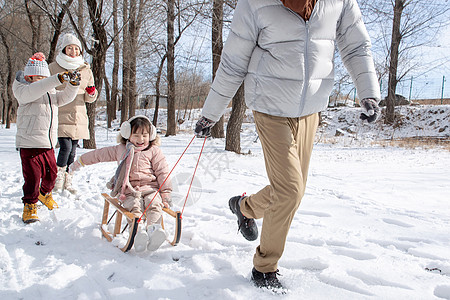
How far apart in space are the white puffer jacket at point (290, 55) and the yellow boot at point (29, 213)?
2220 millimetres

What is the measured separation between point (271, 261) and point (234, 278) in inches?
11.9

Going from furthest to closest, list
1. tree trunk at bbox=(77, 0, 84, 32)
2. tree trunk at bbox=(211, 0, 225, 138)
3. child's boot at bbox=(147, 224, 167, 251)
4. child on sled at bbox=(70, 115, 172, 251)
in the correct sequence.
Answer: tree trunk at bbox=(211, 0, 225, 138), tree trunk at bbox=(77, 0, 84, 32), child on sled at bbox=(70, 115, 172, 251), child's boot at bbox=(147, 224, 167, 251)

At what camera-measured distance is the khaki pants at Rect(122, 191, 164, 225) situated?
2.68m

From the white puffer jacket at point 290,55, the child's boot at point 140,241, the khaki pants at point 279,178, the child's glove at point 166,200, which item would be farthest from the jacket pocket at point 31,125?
the khaki pants at point 279,178

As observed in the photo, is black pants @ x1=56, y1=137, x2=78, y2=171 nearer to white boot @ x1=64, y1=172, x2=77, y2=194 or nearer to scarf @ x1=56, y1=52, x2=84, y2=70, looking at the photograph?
white boot @ x1=64, y1=172, x2=77, y2=194

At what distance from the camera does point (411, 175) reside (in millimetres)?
5703

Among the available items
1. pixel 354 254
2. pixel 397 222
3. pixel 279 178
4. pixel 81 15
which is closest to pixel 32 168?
pixel 279 178

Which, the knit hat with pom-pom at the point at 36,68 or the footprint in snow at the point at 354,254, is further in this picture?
the knit hat with pom-pom at the point at 36,68

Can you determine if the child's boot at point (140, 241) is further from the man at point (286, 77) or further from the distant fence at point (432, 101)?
the distant fence at point (432, 101)

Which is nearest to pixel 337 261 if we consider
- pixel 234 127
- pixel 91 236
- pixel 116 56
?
pixel 91 236

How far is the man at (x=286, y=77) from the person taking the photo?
74.9 inches

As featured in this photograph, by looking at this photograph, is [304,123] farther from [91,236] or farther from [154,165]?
[91,236]

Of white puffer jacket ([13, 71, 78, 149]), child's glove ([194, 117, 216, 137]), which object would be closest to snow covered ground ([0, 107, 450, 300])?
white puffer jacket ([13, 71, 78, 149])

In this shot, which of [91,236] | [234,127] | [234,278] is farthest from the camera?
[234,127]
